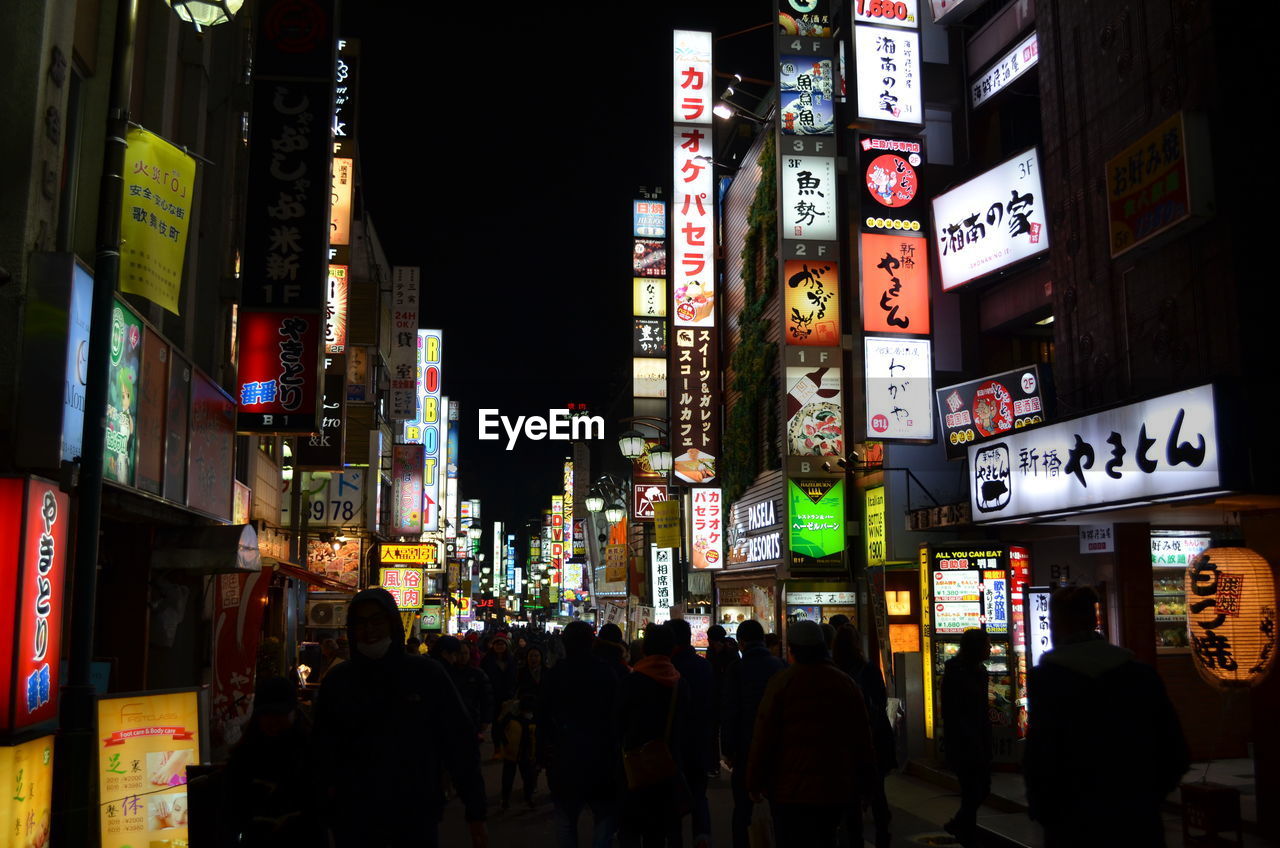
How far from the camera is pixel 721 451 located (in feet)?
104

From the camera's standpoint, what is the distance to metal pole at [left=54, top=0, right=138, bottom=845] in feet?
24.6

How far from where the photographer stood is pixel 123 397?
10.0 meters

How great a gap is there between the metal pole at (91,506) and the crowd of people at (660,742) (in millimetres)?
2504

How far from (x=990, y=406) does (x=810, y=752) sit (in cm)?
1171

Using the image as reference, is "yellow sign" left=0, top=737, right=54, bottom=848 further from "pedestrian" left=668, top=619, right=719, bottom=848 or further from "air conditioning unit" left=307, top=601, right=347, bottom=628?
"air conditioning unit" left=307, top=601, right=347, bottom=628

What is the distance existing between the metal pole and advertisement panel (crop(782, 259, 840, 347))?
1576 centimetres

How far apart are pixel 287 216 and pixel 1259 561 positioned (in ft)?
39.7

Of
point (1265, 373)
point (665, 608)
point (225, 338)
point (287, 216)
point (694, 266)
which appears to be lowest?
point (665, 608)

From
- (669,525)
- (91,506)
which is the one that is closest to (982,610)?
(91,506)

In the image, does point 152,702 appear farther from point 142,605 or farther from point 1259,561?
point 1259,561

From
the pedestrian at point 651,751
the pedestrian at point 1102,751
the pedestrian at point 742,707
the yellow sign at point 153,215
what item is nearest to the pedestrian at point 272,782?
the pedestrian at point 651,751

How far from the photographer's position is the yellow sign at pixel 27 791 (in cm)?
723

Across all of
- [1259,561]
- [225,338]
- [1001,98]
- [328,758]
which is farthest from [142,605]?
[1001,98]

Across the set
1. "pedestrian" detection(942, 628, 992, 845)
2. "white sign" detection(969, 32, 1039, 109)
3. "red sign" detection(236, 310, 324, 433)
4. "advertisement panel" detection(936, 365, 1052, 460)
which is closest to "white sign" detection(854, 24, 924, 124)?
"white sign" detection(969, 32, 1039, 109)
